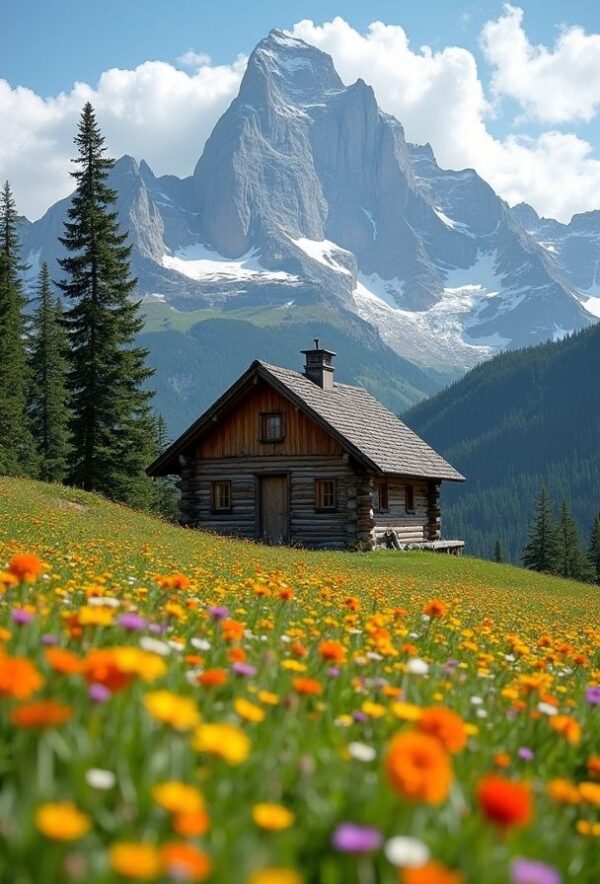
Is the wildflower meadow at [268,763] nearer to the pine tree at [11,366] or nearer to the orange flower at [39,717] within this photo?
the orange flower at [39,717]

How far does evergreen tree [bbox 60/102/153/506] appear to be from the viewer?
120ft

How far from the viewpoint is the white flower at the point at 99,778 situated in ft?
6.98

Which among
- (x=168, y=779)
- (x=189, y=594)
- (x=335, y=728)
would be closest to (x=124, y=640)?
(x=335, y=728)

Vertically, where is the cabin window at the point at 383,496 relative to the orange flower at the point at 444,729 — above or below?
above

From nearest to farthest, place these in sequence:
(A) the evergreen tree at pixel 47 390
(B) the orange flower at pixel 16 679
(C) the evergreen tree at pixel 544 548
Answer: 1. (B) the orange flower at pixel 16 679
2. (A) the evergreen tree at pixel 47 390
3. (C) the evergreen tree at pixel 544 548

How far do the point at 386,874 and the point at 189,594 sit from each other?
16.9ft

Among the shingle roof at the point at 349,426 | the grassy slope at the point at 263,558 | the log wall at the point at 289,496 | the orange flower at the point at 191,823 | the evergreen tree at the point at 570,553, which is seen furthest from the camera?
the evergreen tree at the point at 570,553

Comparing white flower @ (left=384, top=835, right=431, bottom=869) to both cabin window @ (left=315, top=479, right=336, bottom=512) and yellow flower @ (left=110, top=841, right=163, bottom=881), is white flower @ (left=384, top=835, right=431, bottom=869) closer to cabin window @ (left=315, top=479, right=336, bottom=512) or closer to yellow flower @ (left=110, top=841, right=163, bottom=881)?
yellow flower @ (left=110, top=841, right=163, bottom=881)

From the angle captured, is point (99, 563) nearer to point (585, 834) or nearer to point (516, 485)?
point (585, 834)

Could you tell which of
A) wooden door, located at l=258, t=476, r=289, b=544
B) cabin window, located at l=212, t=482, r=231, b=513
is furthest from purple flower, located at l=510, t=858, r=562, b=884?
cabin window, located at l=212, t=482, r=231, b=513

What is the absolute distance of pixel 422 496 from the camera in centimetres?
3834

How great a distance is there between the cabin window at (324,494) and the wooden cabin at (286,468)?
0.04 meters


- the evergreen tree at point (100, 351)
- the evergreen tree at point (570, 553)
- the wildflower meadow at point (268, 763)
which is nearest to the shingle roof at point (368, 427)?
the evergreen tree at point (100, 351)

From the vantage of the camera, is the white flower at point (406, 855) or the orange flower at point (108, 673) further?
the orange flower at point (108, 673)
